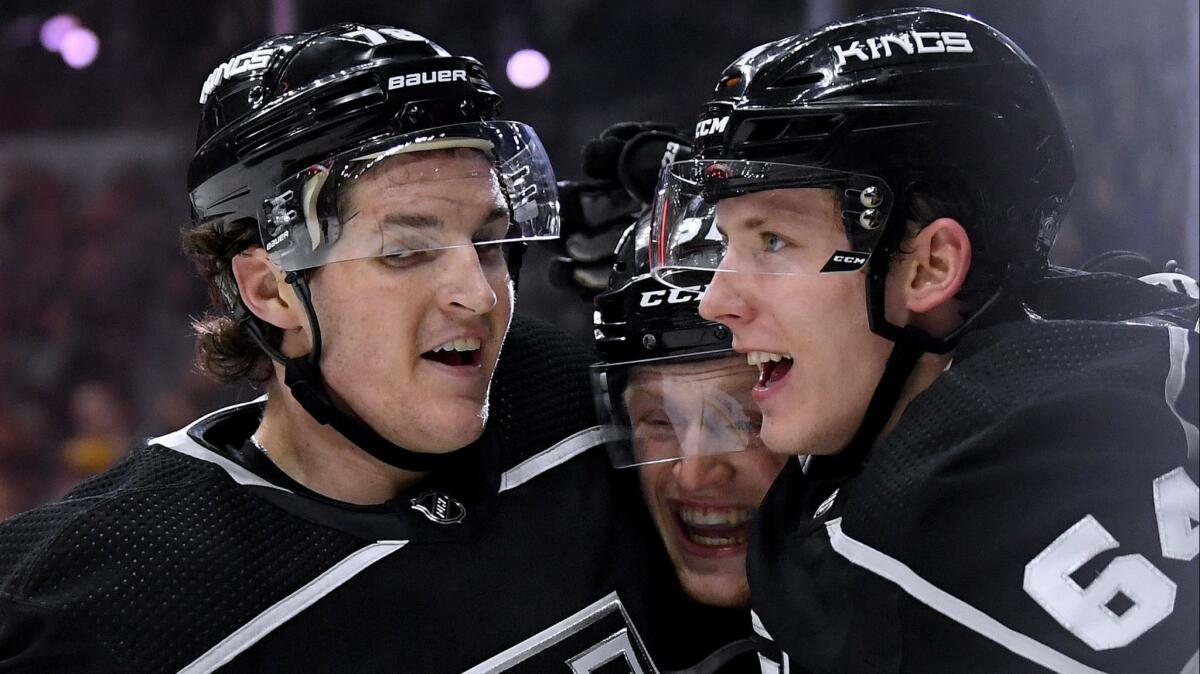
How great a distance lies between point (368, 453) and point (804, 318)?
0.62m

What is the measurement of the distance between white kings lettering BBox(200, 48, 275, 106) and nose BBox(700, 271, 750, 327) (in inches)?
26.2

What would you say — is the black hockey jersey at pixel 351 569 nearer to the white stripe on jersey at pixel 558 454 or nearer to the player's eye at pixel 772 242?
the white stripe on jersey at pixel 558 454

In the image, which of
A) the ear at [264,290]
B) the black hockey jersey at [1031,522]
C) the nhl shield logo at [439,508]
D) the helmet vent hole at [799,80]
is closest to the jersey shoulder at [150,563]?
the nhl shield logo at [439,508]

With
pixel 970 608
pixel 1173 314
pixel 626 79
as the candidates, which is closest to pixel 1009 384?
pixel 970 608

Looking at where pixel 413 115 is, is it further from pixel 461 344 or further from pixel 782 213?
pixel 782 213

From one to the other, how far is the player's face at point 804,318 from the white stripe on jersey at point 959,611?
238 mm

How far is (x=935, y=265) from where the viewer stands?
1469 mm

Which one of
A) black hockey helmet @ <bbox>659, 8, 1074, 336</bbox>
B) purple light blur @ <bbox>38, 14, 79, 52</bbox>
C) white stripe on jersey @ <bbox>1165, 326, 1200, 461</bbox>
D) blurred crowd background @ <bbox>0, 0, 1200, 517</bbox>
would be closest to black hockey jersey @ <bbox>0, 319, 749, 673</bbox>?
black hockey helmet @ <bbox>659, 8, 1074, 336</bbox>

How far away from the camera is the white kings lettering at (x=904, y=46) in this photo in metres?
1.45

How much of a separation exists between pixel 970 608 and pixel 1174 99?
18.6 inches

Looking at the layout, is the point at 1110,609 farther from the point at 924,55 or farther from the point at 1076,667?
the point at 924,55

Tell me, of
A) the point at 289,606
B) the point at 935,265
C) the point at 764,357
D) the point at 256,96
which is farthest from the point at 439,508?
the point at 935,265

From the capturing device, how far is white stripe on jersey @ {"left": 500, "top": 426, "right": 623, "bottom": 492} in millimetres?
1790

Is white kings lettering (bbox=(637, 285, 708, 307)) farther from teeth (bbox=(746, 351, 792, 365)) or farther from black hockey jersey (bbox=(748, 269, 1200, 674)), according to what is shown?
black hockey jersey (bbox=(748, 269, 1200, 674))
